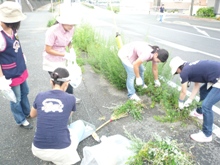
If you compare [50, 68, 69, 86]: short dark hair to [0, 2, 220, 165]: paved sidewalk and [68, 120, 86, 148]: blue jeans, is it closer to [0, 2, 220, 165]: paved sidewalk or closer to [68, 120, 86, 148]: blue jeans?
[68, 120, 86, 148]: blue jeans

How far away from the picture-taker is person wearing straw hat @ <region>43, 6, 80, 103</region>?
2.84 metres

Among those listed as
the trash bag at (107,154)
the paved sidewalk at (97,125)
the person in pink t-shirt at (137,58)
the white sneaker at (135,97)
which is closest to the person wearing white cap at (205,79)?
the paved sidewalk at (97,125)

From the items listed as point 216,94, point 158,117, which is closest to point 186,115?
point 158,117

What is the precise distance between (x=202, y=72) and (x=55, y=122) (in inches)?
73.9

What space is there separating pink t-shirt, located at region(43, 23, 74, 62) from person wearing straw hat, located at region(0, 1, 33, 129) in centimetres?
41

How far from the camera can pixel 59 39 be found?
2.97 metres

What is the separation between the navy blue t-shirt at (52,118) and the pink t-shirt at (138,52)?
1.55m

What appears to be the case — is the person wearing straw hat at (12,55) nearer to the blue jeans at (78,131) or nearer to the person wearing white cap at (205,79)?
the blue jeans at (78,131)

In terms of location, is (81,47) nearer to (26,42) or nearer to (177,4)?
(26,42)

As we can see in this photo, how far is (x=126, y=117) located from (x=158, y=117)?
1.59 ft

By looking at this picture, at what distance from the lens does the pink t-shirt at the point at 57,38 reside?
290 centimetres

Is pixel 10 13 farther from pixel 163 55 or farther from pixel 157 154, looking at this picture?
pixel 157 154

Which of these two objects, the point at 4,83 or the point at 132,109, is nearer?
the point at 4,83

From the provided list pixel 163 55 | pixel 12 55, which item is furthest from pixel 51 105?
pixel 163 55
